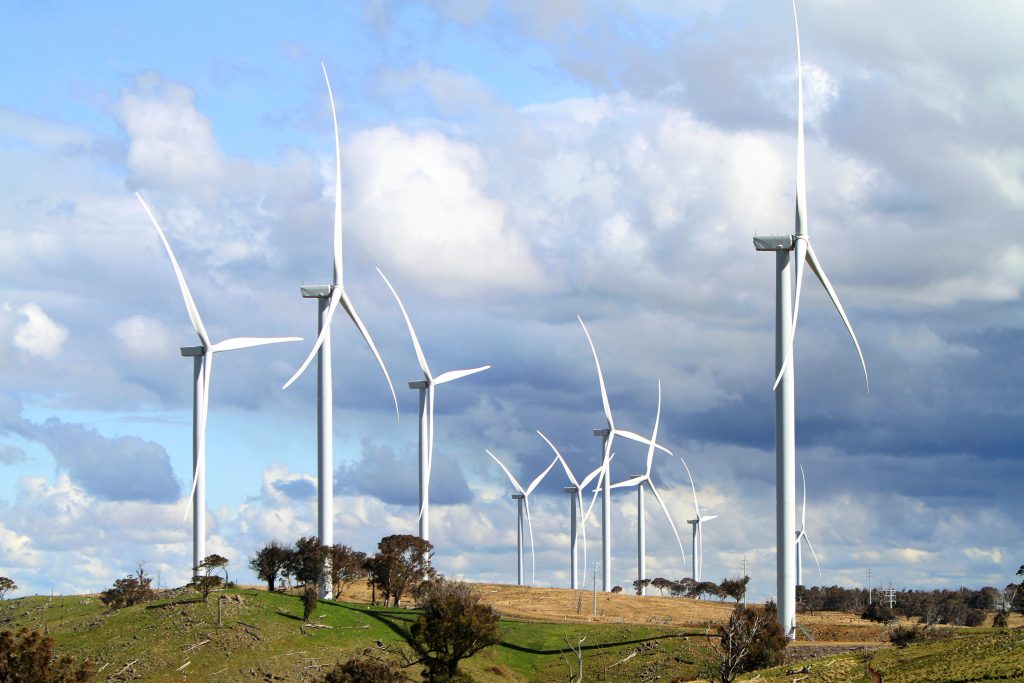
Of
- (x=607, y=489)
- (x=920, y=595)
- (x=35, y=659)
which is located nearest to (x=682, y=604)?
(x=607, y=489)

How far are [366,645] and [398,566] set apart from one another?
28.3 metres

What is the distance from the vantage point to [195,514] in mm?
125875

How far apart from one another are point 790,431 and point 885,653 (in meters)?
20.5

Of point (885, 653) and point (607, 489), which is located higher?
point (607, 489)

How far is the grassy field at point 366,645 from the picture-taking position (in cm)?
8850

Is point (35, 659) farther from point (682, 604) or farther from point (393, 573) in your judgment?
point (682, 604)

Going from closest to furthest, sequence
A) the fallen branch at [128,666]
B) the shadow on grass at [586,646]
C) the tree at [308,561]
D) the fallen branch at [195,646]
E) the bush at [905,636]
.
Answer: the fallen branch at [128,666], the fallen branch at [195,646], the bush at [905,636], the shadow on grass at [586,646], the tree at [308,561]

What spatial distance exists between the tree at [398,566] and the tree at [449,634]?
35.0 m

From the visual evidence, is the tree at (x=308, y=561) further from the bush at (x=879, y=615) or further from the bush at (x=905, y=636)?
the bush at (x=879, y=615)

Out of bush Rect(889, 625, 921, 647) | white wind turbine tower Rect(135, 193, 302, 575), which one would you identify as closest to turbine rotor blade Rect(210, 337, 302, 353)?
white wind turbine tower Rect(135, 193, 302, 575)

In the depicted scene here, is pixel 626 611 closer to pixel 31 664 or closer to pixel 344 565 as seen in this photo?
pixel 344 565

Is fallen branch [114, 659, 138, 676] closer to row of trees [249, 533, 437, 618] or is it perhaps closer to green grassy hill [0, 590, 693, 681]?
green grassy hill [0, 590, 693, 681]

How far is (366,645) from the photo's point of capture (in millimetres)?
103875

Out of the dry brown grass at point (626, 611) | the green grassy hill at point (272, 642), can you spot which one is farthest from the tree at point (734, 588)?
the green grassy hill at point (272, 642)
